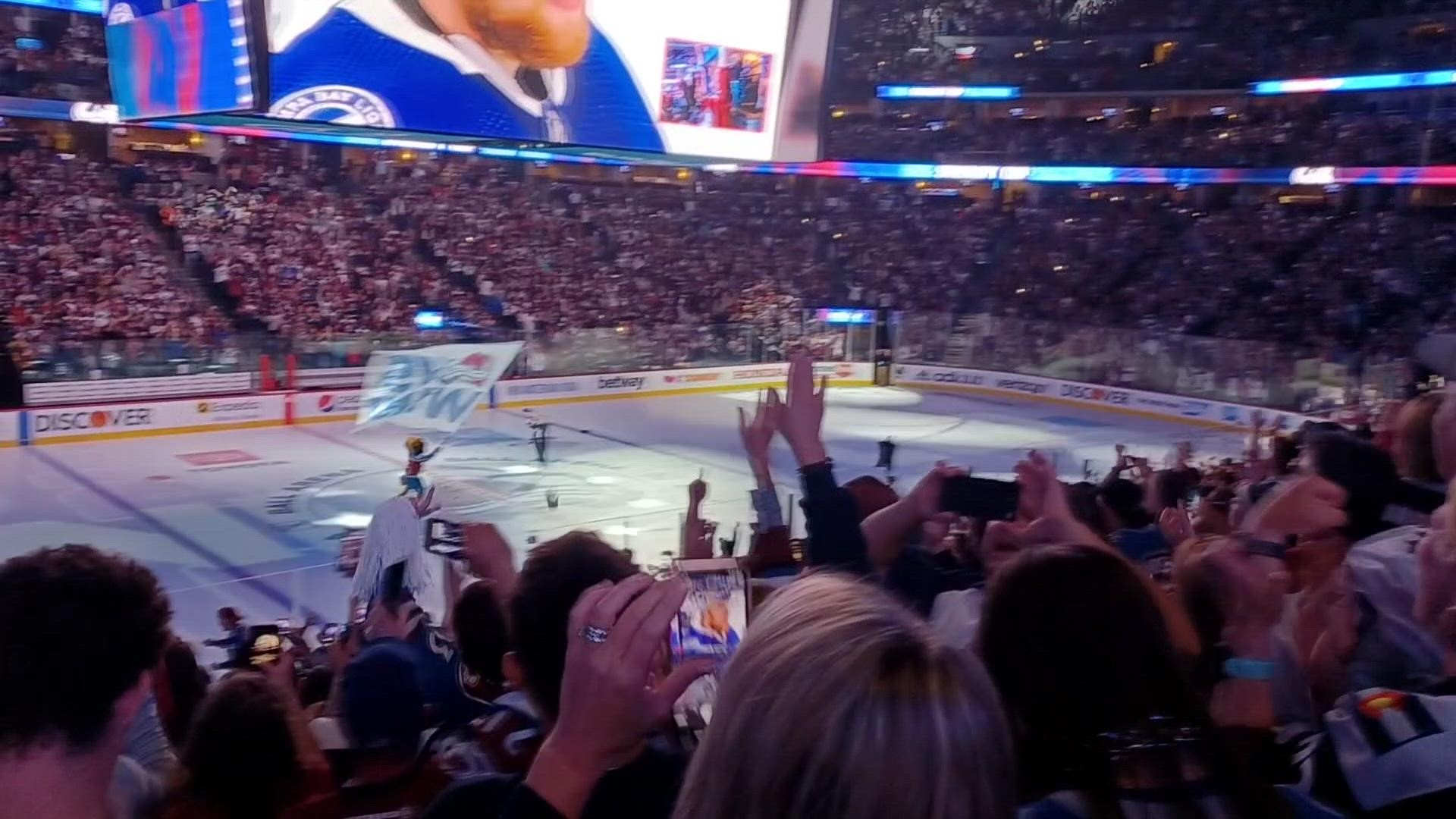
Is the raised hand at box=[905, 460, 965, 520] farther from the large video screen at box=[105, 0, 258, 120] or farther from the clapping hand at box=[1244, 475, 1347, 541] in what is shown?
the large video screen at box=[105, 0, 258, 120]

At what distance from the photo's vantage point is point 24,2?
24.5 meters

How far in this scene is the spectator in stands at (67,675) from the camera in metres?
1.79

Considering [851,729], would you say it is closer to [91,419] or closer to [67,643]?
[67,643]

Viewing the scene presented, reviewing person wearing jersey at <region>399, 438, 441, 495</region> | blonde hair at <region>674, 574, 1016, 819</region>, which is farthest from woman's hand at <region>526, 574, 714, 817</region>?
person wearing jersey at <region>399, 438, 441, 495</region>

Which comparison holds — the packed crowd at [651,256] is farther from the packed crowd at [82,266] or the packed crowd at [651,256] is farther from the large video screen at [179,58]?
the large video screen at [179,58]

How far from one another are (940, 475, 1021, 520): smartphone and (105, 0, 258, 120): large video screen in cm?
710

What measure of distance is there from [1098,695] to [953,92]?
37730 millimetres

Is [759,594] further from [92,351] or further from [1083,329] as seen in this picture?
[1083,329]

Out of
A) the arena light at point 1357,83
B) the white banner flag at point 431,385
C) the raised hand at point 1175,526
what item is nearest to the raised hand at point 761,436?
the raised hand at point 1175,526

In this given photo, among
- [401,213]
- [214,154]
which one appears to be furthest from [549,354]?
[214,154]

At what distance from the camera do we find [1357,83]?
2880 centimetres

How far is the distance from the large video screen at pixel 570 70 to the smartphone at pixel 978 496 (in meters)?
7.13

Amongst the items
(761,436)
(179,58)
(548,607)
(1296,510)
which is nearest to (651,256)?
(179,58)

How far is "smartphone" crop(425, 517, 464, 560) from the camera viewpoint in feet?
14.8
